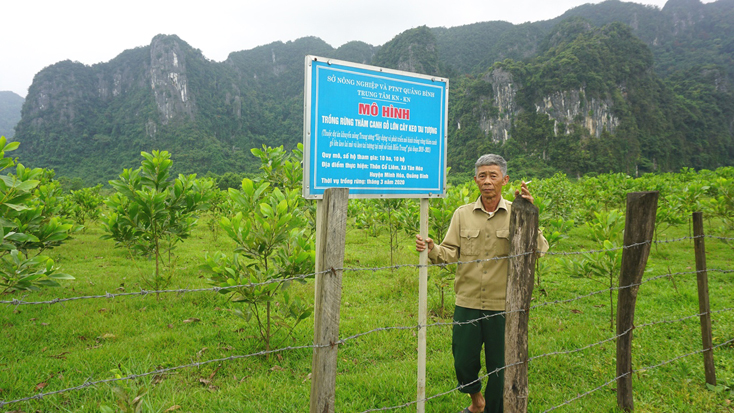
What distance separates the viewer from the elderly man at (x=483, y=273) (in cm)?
269

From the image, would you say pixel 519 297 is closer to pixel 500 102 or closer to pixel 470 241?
pixel 470 241

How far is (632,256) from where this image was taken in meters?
2.72

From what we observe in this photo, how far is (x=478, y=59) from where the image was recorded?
120 m

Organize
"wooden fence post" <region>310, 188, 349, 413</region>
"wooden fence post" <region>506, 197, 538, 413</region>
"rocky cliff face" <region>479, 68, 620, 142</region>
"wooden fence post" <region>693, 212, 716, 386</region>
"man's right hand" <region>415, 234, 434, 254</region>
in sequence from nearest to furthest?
"wooden fence post" <region>310, 188, 349, 413</region> → "wooden fence post" <region>506, 197, 538, 413</region> → "man's right hand" <region>415, 234, 434, 254</region> → "wooden fence post" <region>693, 212, 716, 386</region> → "rocky cliff face" <region>479, 68, 620, 142</region>

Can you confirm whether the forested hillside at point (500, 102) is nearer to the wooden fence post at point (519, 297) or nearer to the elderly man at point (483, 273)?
the elderly man at point (483, 273)

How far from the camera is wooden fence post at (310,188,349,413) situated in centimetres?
181

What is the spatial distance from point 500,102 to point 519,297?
277 ft

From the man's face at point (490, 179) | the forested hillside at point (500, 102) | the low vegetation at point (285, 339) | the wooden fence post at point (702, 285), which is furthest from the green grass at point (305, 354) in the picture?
the forested hillside at point (500, 102)

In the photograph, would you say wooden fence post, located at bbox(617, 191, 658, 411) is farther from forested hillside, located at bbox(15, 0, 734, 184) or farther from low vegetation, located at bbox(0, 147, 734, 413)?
forested hillside, located at bbox(15, 0, 734, 184)

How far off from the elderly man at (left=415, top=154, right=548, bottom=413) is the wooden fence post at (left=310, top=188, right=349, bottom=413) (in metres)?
0.93

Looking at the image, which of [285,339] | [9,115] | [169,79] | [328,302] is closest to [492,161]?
[328,302]

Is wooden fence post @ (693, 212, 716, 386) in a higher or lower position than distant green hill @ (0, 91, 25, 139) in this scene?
lower

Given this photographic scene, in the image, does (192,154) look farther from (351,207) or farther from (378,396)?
(378,396)

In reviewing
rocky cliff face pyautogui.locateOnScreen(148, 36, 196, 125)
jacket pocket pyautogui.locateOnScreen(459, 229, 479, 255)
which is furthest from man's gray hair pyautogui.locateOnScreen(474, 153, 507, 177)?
rocky cliff face pyautogui.locateOnScreen(148, 36, 196, 125)
